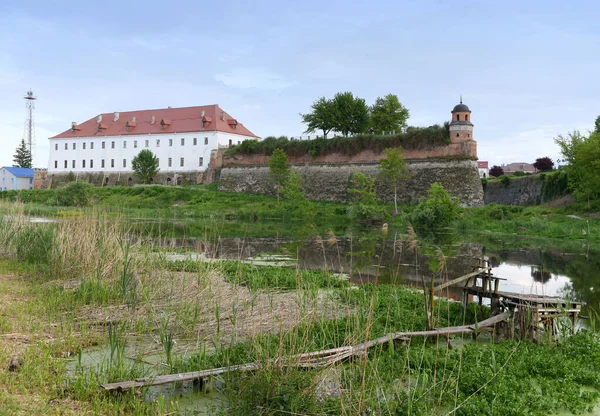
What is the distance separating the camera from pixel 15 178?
63688mm

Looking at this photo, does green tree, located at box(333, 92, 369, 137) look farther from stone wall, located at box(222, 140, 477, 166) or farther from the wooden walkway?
the wooden walkway

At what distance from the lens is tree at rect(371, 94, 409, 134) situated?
50.0 meters

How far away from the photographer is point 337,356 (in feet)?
17.6

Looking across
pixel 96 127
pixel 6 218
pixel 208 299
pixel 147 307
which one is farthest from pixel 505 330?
pixel 96 127

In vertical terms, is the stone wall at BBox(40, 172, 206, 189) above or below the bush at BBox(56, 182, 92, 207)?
above

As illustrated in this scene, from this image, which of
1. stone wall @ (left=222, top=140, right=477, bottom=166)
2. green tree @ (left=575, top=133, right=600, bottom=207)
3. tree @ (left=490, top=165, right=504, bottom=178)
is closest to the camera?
green tree @ (left=575, top=133, right=600, bottom=207)

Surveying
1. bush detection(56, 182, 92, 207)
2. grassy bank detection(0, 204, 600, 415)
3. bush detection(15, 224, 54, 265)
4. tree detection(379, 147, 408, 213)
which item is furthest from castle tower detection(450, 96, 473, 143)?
bush detection(15, 224, 54, 265)

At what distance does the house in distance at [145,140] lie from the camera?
5197 centimetres

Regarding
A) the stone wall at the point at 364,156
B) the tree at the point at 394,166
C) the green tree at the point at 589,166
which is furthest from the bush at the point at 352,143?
the green tree at the point at 589,166

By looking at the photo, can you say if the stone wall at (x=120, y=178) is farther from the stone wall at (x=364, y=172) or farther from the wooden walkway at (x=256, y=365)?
the wooden walkway at (x=256, y=365)

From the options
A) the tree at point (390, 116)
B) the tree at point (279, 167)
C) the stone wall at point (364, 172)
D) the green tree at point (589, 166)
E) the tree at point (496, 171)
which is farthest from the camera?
the tree at point (496, 171)

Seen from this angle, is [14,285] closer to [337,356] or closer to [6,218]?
[6,218]

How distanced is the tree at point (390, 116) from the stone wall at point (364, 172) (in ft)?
34.2

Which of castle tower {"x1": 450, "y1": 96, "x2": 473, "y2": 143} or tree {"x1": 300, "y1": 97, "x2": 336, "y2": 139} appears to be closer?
castle tower {"x1": 450, "y1": 96, "x2": 473, "y2": 143}
